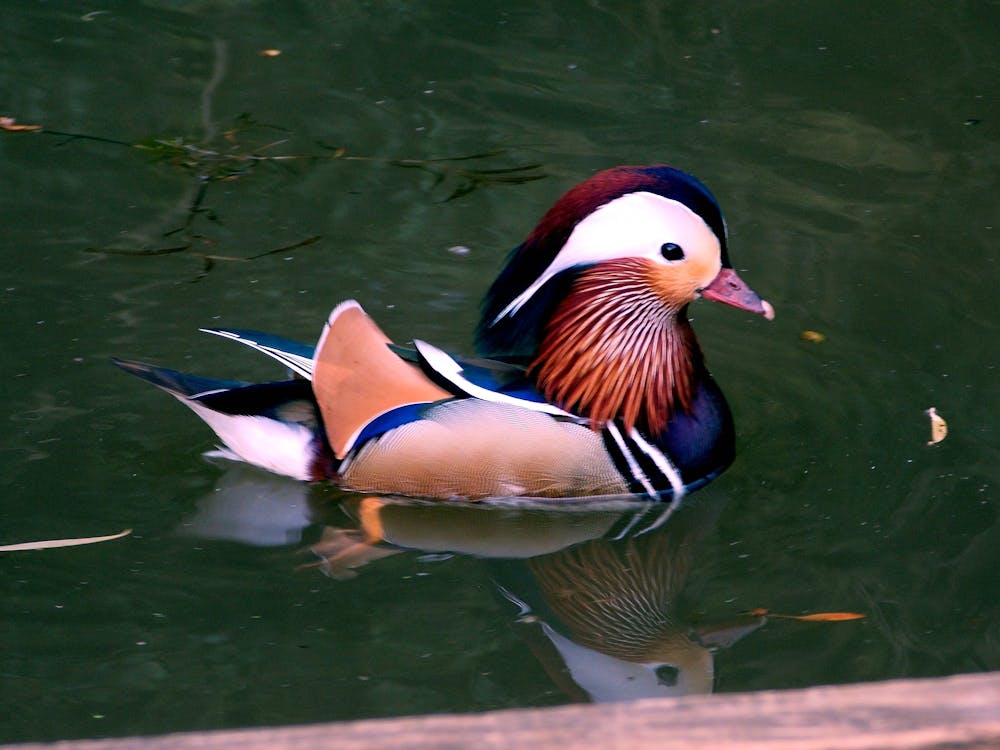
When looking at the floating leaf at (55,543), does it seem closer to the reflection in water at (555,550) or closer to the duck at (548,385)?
the reflection in water at (555,550)

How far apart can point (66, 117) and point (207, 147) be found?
638 mm

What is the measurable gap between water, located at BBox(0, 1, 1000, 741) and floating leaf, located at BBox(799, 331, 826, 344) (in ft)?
0.09

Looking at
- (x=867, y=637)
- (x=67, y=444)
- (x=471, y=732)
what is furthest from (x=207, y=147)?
(x=471, y=732)

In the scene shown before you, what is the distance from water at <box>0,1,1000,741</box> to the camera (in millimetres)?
2867

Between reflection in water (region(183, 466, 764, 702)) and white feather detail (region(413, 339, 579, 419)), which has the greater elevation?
white feather detail (region(413, 339, 579, 419))

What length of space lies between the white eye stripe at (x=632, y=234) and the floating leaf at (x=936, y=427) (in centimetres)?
86

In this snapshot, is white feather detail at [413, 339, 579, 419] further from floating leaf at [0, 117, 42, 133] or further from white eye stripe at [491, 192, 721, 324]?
floating leaf at [0, 117, 42, 133]

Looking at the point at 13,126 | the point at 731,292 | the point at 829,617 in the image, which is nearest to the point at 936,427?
the point at 731,292

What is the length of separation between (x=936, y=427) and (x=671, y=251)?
0.96 meters

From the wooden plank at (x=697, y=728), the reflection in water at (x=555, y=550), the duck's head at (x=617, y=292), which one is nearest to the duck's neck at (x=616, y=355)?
the duck's head at (x=617, y=292)

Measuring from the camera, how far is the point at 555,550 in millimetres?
3279

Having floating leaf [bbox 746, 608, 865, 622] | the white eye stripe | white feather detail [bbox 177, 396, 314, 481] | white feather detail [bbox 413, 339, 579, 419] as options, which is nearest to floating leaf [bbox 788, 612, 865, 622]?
floating leaf [bbox 746, 608, 865, 622]

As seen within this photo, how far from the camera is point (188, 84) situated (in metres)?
5.45

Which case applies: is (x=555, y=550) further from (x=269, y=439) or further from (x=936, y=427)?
(x=936, y=427)
